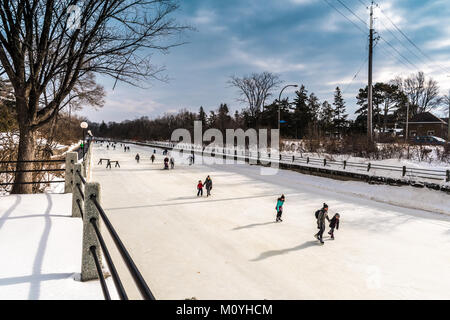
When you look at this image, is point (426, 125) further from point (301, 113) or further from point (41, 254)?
point (41, 254)

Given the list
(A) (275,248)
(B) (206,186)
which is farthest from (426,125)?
(A) (275,248)

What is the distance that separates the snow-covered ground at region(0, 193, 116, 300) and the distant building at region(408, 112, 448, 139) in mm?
66051

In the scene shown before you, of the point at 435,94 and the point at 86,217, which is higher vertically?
the point at 435,94

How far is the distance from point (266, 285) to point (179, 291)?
6.79 ft

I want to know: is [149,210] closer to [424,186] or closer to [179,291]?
[179,291]

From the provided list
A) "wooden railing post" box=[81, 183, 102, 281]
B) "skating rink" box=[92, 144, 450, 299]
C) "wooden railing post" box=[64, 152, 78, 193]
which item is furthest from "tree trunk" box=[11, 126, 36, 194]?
"wooden railing post" box=[81, 183, 102, 281]

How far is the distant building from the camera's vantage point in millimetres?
54725

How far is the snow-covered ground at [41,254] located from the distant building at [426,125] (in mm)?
66051

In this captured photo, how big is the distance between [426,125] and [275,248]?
64514mm

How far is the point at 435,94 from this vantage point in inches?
2630

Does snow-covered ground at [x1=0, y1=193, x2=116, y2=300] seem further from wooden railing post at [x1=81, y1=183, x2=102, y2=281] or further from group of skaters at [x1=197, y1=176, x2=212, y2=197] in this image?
group of skaters at [x1=197, y1=176, x2=212, y2=197]

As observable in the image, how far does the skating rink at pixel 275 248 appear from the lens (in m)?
6.15

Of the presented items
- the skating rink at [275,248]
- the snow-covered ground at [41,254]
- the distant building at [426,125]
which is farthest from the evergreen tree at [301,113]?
the snow-covered ground at [41,254]
